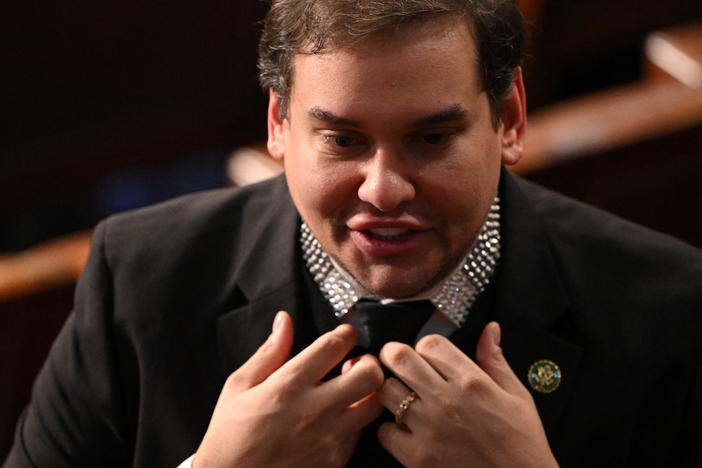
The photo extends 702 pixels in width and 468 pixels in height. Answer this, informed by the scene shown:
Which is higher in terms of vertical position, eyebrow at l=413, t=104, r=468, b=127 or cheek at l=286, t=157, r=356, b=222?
eyebrow at l=413, t=104, r=468, b=127

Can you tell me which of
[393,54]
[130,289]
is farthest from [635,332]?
[130,289]

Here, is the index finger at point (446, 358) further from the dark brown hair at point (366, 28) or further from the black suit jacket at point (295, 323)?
the dark brown hair at point (366, 28)

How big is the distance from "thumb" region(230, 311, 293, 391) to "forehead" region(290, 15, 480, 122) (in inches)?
12.2

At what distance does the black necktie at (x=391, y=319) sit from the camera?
1.51 meters

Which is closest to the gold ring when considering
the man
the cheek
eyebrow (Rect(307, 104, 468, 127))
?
the man

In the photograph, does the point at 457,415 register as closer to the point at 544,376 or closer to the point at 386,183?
the point at 544,376

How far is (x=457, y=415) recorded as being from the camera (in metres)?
1.40

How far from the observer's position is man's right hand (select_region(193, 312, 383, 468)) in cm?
141

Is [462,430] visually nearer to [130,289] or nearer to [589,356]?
[589,356]

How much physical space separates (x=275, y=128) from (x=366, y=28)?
270mm

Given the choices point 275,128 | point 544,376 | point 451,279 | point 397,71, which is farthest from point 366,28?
point 544,376

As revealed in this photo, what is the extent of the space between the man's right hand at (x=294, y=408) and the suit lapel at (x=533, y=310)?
0.22m

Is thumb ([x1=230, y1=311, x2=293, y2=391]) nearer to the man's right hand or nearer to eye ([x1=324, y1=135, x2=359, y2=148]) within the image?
the man's right hand

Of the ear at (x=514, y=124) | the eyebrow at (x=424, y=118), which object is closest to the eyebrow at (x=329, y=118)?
the eyebrow at (x=424, y=118)
